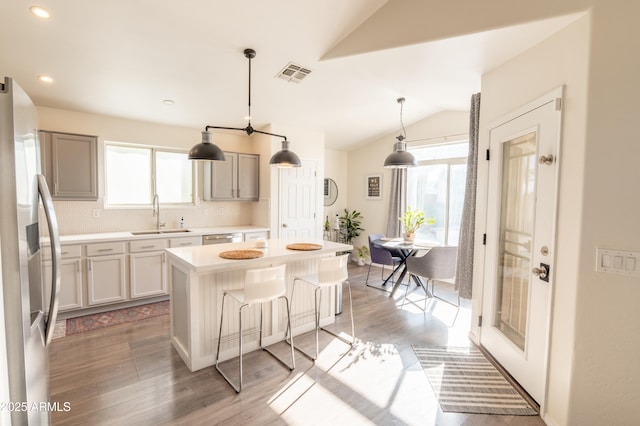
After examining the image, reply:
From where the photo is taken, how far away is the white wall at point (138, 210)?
12.3 feet

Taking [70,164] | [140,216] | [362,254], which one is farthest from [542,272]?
[70,164]

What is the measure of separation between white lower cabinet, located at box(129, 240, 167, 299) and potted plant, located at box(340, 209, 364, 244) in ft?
11.8

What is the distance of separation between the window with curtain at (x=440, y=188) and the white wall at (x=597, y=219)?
9.75 feet

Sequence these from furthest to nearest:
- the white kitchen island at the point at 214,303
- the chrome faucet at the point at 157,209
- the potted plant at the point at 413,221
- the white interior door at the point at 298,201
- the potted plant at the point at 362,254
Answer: the potted plant at the point at 362,254, the white interior door at the point at 298,201, the potted plant at the point at 413,221, the chrome faucet at the point at 157,209, the white kitchen island at the point at 214,303

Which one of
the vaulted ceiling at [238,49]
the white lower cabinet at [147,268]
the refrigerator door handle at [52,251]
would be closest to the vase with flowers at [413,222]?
the vaulted ceiling at [238,49]

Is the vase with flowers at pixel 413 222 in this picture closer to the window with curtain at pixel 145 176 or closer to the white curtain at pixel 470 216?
the white curtain at pixel 470 216

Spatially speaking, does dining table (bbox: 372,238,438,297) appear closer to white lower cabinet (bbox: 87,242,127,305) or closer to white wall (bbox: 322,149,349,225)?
white wall (bbox: 322,149,349,225)

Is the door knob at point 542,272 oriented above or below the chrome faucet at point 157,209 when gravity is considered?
below

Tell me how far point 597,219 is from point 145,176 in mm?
5041

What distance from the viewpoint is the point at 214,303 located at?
257cm

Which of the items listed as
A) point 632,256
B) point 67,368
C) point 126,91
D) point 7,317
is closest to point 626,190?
point 632,256

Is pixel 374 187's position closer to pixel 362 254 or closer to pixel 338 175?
pixel 338 175

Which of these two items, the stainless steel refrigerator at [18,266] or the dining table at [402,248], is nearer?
the stainless steel refrigerator at [18,266]

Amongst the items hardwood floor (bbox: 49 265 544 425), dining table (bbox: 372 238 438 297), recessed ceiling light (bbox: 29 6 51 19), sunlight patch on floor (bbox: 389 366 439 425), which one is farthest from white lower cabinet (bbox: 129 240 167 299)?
sunlight patch on floor (bbox: 389 366 439 425)
